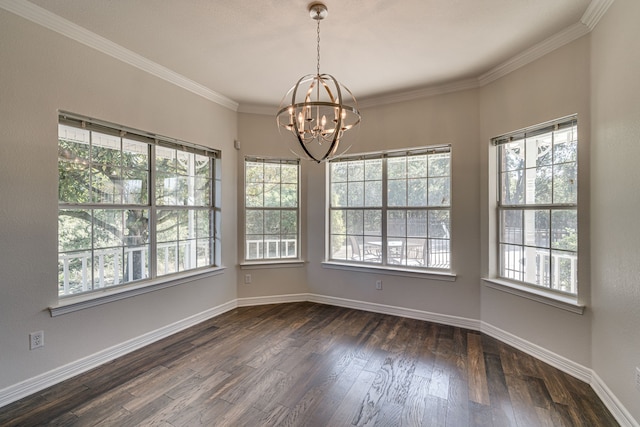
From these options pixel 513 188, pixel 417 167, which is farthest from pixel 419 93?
pixel 513 188

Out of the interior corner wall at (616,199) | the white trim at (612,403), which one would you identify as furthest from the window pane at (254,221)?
the white trim at (612,403)

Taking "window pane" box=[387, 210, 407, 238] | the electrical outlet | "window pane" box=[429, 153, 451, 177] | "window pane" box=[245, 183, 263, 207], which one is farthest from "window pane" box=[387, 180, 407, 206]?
the electrical outlet

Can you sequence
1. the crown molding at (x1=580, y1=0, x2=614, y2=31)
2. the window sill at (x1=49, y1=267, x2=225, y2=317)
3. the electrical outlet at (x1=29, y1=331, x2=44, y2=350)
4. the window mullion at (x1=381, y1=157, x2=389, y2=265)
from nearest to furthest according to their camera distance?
the crown molding at (x1=580, y1=0, x2=614, y2=31)
the electrical outlet at (x1=29, y1=331, x2=44, y2=350)
the window sill at (x1=49, y1=267, x2=225, y2=317)
the window mullion at (x1=381, y1=157, x2=389, y2=265)

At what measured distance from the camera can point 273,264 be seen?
425 cm

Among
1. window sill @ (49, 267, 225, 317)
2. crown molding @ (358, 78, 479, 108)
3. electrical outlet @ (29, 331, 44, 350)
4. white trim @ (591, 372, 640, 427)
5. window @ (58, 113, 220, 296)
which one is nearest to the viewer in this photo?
white trim @ (591, 372, 640, 427)

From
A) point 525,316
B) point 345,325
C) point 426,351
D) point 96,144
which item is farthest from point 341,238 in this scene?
point 96,144

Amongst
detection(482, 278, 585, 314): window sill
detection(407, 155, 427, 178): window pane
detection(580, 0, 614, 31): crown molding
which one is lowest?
detection(482, 278, 585, 314): window sill

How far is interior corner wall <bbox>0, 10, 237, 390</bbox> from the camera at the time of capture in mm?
2070

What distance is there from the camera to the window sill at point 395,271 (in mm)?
3506

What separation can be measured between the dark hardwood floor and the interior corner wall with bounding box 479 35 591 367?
25 cm

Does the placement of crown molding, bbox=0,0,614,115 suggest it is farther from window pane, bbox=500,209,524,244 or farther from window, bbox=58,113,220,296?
window pane, bbox=500,209,524,244

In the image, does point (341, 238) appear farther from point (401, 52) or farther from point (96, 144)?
point (96, 144)

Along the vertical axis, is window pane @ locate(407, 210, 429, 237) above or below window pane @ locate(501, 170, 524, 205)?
below

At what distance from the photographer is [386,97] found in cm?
380
